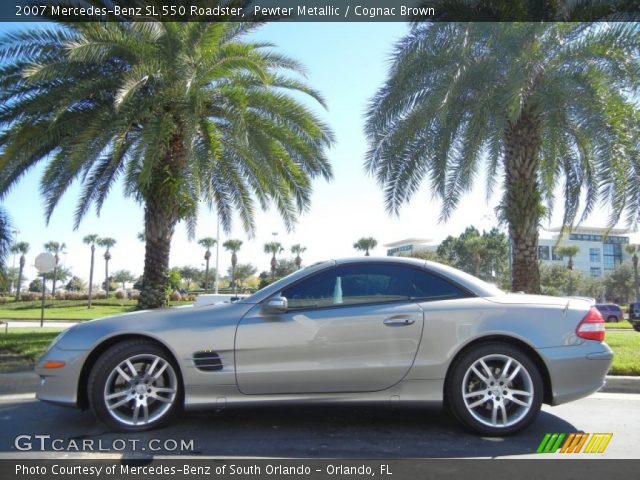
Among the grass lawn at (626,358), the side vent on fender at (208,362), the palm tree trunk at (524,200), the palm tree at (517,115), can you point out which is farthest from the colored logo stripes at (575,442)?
the palm tree trunk at (524,200)

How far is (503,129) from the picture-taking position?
1088 centimetres

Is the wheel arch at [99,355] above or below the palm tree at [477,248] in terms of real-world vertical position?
below

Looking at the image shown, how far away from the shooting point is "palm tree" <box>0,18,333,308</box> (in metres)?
10.2

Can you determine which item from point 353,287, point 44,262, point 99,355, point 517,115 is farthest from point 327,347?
point 44,262

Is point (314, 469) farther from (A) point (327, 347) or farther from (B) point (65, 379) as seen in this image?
(B) point (65, 379)

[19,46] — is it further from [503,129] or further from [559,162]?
[559,162]

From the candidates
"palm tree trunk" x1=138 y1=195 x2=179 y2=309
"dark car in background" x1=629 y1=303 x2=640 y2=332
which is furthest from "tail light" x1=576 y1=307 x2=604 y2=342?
"dark car in background" x1=629 y1=303 x2=640 y2=332

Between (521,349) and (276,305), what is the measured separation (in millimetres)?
2053

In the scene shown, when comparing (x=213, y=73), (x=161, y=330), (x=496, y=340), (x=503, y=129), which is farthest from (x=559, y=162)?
(x=161, y=330)

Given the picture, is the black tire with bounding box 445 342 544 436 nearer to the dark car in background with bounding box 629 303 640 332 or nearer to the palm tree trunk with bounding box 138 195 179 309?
the palm tree trunk with bounding box 138 195 179 309

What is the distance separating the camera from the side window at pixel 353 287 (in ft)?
14.7

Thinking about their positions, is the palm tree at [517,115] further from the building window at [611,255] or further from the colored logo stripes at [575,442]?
the building window at [611,255]

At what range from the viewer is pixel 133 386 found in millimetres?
4281

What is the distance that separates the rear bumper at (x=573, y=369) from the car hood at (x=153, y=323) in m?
2.51
